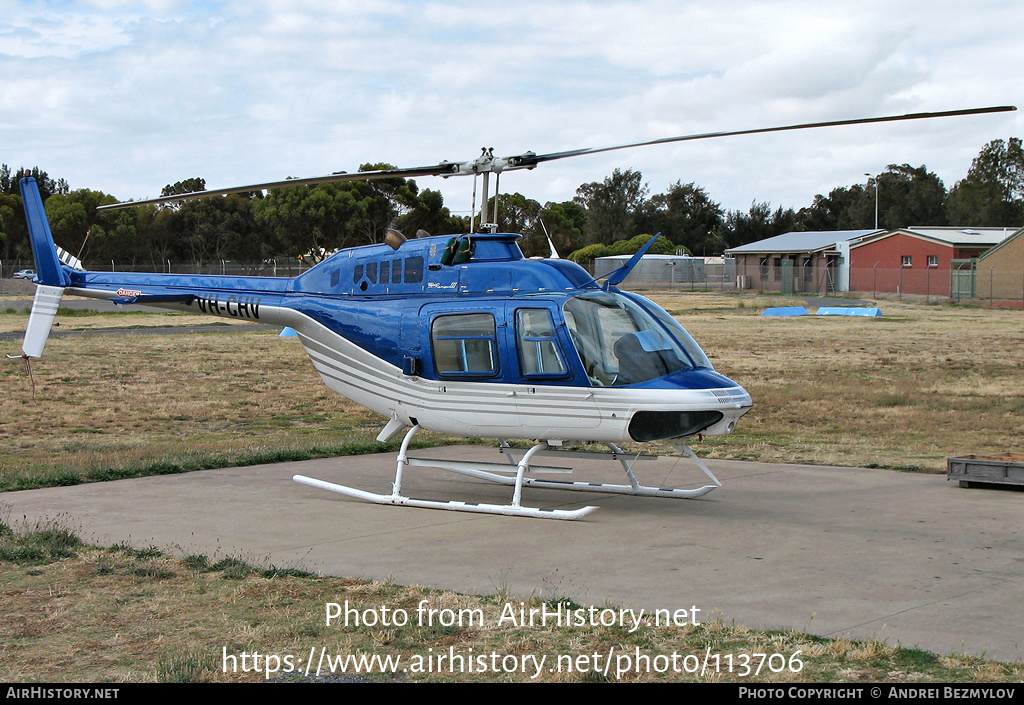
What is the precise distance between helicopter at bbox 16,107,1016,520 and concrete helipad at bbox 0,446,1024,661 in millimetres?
537

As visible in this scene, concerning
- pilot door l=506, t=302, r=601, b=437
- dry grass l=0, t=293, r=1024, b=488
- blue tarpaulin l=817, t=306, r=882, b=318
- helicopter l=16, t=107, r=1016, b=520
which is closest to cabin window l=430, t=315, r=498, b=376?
helicopter l=16, t=107, r=1016, b=520

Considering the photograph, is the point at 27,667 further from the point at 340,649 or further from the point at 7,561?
the point at 7,561

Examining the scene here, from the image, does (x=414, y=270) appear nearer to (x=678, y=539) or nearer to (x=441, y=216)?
(x=678, y=539)

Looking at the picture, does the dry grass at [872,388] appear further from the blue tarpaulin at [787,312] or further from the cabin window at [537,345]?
the blue tarpaulin at [787,312]

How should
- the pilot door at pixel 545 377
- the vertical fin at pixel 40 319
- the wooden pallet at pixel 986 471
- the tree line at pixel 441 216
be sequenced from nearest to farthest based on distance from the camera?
the pilot door at pixel 545 377
the wooden pallet at pixel 986 471
the vertical fin at pixel 40 319
the tree line at pixel 441 216

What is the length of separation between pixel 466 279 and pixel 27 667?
6.56 meters

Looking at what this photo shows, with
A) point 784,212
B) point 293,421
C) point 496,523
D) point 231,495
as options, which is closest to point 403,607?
point 496,523

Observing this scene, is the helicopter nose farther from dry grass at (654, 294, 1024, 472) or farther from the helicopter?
dry grass at (654, 294, 1024, 472)

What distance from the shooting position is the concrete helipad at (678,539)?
7.07 meters

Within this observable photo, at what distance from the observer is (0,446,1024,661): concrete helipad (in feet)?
23.2

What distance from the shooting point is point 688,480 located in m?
12.5

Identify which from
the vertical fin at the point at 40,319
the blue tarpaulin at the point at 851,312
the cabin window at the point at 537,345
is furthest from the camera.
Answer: the blue tarpaulin at the point at 851,312

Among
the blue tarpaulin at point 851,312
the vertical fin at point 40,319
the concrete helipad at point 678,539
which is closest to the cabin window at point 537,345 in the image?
the concrete helipad at point 678,539

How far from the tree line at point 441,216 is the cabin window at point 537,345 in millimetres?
16161
